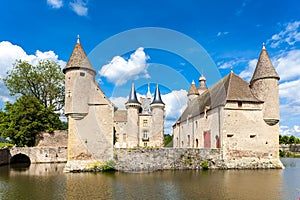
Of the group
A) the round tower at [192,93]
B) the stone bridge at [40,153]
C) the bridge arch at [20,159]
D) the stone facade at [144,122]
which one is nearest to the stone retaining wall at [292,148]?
the round tower at [192,93]

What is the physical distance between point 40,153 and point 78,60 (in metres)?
12.7

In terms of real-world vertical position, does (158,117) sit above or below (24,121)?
above

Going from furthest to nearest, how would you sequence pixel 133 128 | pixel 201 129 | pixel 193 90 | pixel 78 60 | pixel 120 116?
pixel 120 116 → pixel 193 90 → pixel 133 128 → pixel 201 129 → pixel 78 60

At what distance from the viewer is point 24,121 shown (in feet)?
84.2

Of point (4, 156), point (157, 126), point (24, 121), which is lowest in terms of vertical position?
point (4, 156)

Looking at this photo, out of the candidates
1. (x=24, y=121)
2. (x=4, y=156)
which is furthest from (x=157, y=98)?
(x=4, y=156)

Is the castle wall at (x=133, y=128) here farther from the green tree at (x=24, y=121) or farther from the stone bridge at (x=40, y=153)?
the green tree at (x=24, y=121)

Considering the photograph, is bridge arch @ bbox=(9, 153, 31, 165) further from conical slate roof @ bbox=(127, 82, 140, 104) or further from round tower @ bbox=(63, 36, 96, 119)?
conical slate roof @ bbox=(127, 82, 140, 104)

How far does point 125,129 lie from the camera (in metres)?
41.2

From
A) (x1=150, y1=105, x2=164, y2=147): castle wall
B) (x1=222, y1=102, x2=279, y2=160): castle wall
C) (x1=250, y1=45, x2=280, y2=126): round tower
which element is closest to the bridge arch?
(x1=150, y1=105, x2=164, y2=147): castle wall

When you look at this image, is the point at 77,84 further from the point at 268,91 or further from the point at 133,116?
the point at 133,116

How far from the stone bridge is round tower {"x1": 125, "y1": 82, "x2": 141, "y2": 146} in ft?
40.7

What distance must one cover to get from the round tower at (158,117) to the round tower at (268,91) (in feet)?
51.5

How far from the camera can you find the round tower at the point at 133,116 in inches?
1423
